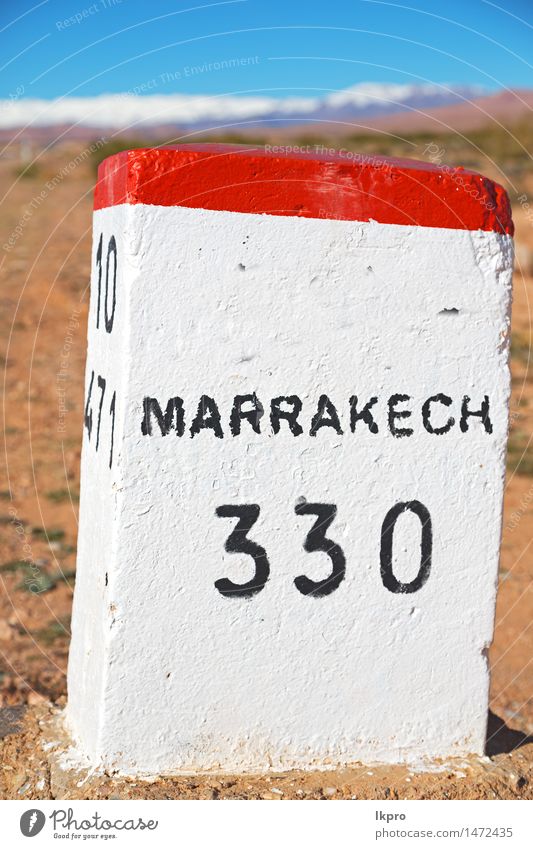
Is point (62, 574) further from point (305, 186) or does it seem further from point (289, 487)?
point (305, 186)

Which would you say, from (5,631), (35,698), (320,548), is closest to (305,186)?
(320,548)

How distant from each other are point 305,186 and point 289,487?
2.94 ft

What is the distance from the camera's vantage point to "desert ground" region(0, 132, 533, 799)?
3113mm

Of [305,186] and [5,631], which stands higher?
[305,186]

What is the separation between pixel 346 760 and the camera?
320 cm

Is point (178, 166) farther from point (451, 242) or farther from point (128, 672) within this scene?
point (128, 672)

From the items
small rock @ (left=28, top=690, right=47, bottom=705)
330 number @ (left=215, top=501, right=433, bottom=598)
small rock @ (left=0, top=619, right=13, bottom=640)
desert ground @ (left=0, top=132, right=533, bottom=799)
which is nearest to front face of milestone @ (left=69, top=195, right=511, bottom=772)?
330 number @ (left=215, top=501, right=433, bottom=598)

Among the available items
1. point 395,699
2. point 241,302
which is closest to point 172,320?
point 241,302

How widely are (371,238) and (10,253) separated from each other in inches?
554

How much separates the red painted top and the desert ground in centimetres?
173

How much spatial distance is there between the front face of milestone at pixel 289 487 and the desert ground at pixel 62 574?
0.41 ft

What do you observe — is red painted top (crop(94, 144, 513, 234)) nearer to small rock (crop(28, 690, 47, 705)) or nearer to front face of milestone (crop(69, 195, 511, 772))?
front face of milestone (crop(69, 195, 511, 772))

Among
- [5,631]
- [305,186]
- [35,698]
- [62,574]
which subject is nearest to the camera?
[305,186]

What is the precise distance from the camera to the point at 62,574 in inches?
234
